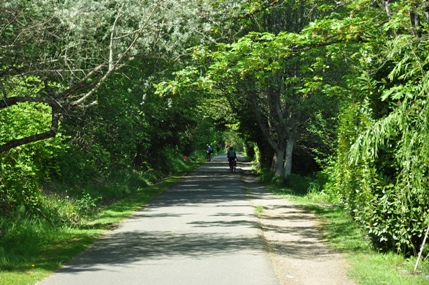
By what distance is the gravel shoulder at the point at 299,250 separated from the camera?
32.6 feet

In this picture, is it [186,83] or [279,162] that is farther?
[279,162]

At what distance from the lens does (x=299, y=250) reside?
12891 mm

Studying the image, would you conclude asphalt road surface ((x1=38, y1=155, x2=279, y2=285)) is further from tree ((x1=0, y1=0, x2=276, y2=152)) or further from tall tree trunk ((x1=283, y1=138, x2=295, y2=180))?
tall tree trunk ((x1=283, y1=138, x2=295, y2=180))

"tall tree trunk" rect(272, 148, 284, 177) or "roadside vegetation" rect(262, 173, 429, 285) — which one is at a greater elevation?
"tall tree trunk" rect(272, 148, 284, 177)

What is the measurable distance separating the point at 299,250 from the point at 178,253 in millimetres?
2494

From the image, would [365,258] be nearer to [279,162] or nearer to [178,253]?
[178,253]

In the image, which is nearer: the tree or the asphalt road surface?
the asphalt road surface

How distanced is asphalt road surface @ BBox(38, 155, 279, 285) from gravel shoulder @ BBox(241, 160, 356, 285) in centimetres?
28

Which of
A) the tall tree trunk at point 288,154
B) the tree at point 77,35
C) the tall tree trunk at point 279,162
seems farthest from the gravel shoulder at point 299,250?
the tall tree trunk at point 279,162

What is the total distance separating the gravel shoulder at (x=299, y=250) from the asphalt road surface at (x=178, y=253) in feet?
0.91

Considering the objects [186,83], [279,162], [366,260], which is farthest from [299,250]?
[279,162]

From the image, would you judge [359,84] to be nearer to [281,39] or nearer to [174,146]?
[281,39]

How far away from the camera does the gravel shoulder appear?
9.95m

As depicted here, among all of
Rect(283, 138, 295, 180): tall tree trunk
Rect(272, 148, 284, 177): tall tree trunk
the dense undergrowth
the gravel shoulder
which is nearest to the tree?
the dense undergrowth
